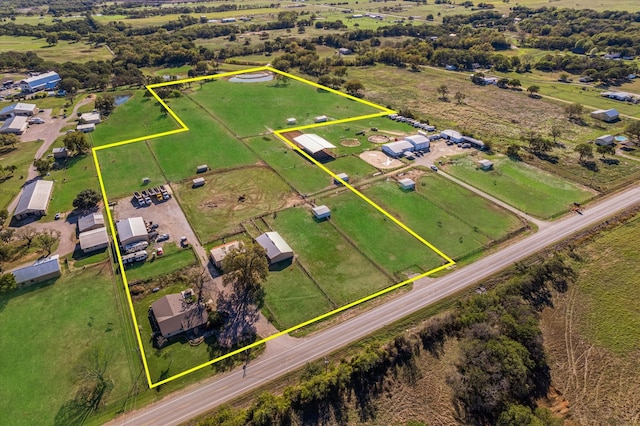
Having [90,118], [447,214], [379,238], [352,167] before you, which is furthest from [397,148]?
[90,118]

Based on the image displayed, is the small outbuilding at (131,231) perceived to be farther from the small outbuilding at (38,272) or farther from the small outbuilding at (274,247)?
the small outbuilding at (274,247)

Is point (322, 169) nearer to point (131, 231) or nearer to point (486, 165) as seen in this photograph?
point (486, 165)

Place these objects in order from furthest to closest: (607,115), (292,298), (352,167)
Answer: (607,115), (352,167), (292,298)

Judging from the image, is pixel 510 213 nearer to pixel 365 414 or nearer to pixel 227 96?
pixel 365 414

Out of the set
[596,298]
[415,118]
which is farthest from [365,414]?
[415,118]

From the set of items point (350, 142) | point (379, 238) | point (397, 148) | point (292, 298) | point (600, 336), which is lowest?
point (600, 336)

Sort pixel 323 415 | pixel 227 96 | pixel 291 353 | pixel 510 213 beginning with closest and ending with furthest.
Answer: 1. pixel 323 415
2. pixel 291 353
3. pixel 510 213
4. pixel 227 96
